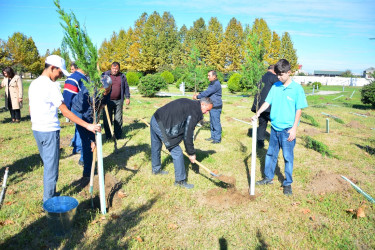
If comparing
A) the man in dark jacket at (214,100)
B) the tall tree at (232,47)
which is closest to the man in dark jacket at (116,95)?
the man in dark jacket at (214,100)

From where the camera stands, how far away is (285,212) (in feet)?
13.7

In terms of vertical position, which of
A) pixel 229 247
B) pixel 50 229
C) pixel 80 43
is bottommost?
pixel 229 247

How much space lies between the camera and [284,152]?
15.2ft

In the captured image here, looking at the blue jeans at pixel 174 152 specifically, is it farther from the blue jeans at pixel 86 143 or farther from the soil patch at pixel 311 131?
the soil patch at pixel 311 131

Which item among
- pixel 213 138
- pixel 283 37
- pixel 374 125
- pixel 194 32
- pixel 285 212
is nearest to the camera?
pixel 285 212

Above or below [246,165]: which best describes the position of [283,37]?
above

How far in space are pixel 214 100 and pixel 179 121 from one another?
3.26 meters

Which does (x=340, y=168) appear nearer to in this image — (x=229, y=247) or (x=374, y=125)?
(x=229, y=247)

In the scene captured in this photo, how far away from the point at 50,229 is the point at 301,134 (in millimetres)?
8445

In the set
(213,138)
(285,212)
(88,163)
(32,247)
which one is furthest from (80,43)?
(213,138)

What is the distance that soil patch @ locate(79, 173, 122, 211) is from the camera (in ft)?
13.9

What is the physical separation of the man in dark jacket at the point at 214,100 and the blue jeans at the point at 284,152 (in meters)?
3.06

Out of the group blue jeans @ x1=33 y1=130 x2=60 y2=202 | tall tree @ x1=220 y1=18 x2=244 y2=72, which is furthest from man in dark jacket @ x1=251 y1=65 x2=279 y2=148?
tall tree @ x1=220 y1=18 x2=244 y2=72

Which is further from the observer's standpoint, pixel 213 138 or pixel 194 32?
pixel 194 32
